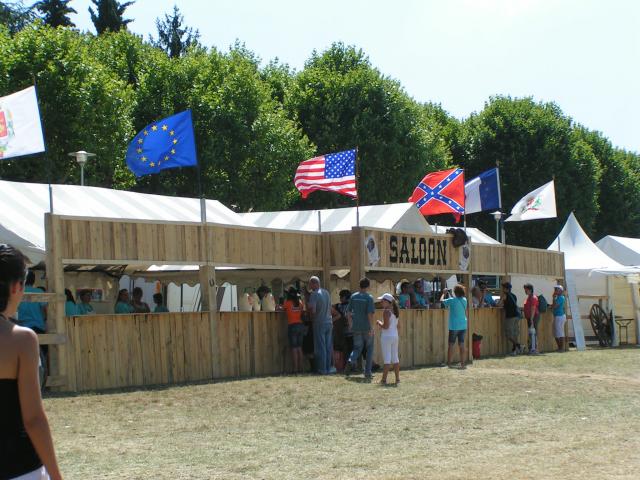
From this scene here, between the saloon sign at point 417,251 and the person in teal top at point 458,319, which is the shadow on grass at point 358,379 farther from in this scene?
the saloon sign at point 417,251

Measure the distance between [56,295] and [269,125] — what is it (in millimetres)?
22470

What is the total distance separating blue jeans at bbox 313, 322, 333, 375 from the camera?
17.0 metres

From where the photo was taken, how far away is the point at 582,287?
31.7m

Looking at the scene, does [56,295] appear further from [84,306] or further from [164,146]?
[164,146]

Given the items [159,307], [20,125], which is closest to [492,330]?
[159,307]

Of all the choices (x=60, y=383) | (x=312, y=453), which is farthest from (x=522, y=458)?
(x=60, y=383)

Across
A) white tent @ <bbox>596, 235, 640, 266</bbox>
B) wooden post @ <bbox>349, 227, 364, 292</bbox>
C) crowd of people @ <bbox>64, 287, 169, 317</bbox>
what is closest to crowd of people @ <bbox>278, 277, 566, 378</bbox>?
wooden post @ <bbox>349, 227, 364, 292</bbox>

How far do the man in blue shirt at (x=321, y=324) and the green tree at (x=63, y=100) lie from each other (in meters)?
14.9

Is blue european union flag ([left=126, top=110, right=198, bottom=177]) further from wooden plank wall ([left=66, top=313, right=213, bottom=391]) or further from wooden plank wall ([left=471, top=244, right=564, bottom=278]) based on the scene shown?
wooden plank wall ([left=471, top=244, right=564, bottom=278])

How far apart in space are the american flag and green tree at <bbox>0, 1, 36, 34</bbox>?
24869 mm

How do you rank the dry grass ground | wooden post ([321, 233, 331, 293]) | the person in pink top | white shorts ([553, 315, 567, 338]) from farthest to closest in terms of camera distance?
white shorts ([553, 315, 567, 338])
the person in pink top
wooden post ([321, 233, 331, 293])
the dry grass ground

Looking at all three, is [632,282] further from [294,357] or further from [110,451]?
[110,451]

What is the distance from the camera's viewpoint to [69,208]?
1822 cm

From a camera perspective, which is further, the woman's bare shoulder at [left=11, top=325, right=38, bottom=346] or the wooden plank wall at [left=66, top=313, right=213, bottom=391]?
the wooden plank wall at [left=66, top=313, right=213, bottom=391]
